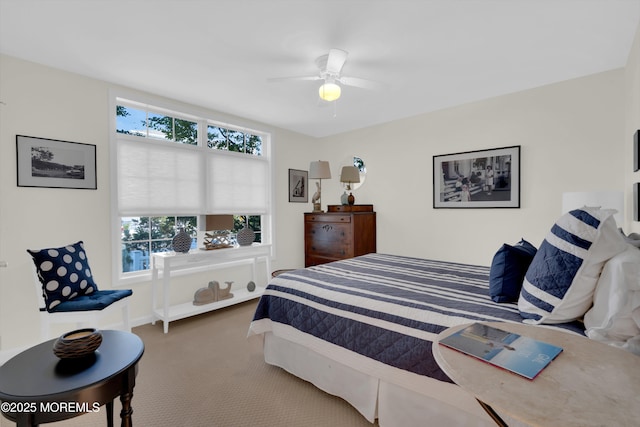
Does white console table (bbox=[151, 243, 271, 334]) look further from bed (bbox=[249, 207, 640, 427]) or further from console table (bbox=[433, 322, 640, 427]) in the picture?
console table (bbox=[433, 322, 640, 427])

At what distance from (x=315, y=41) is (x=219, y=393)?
264cm

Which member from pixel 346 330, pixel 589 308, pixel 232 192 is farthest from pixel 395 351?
pixel 232 192

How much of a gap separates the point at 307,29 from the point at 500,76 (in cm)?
201

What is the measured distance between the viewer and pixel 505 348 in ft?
3.10

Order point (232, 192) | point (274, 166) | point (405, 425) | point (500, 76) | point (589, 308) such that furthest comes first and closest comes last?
point (274, 166) < point (232, 192) < point (500, 76) < point (405, 425) < point (589, 308)

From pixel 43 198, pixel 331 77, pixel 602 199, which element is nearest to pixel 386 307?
pixel 602 199

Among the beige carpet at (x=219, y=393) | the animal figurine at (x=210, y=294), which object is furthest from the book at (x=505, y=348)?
the animal figurine at (x=210, y=294)

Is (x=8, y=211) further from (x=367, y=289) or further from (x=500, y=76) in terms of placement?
(x=500, y=76)

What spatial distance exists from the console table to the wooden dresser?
316 cm

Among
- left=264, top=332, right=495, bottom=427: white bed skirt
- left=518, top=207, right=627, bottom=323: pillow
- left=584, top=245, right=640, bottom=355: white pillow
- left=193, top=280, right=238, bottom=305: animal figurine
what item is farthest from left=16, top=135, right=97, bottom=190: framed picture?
left=584, top=245, right=640, bottom=355: white pillow

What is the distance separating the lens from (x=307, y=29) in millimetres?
2061

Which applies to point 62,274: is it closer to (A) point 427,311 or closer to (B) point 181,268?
(B) point 181,268

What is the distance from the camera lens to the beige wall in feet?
8.03

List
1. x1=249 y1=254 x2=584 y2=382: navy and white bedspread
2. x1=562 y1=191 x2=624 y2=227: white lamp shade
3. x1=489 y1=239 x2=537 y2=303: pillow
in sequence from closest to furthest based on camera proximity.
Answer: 1. x1=249 y1=254 x2=584 y2=382: navy and white bedspread
2. x1=489 y1=239 x2=537 y2=303: pillow
3. x1=562 y1=191 x2=624 y2=227: white lamp shade
